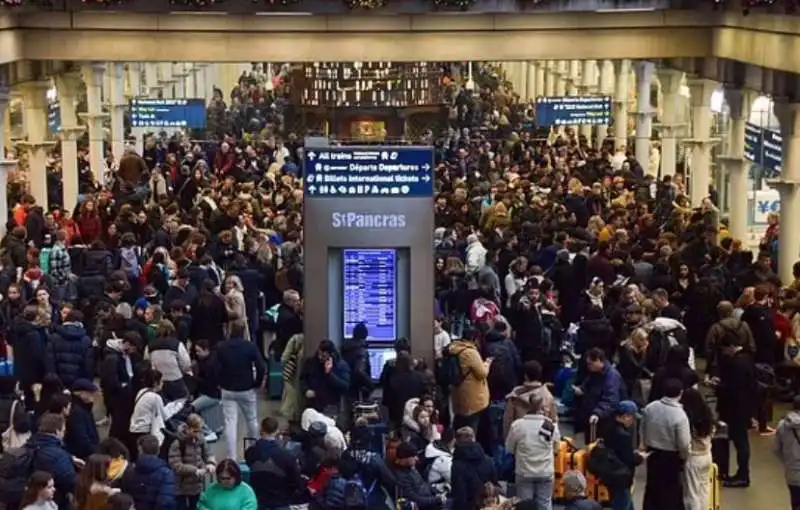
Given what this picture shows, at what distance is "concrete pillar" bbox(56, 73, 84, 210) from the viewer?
37781 millimetres

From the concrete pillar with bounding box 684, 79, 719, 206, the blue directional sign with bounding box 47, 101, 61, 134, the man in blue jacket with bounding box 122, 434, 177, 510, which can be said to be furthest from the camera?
the blue directional sign with bounding box 47, 101, 61, 134

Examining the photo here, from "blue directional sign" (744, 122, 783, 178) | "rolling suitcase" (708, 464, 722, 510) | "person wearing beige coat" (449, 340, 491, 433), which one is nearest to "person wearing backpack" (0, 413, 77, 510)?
"person wearing beige coat" (449, 340, 491, 433)

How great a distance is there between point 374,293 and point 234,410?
9.32 ft

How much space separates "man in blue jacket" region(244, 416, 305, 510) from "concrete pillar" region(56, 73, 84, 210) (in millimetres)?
22754

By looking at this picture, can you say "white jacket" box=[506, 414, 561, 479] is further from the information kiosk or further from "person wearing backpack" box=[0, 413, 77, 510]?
the information kiosk

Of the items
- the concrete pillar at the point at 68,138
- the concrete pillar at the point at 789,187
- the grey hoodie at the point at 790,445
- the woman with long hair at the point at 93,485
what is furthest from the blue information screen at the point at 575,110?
the woman with long hair at the point at 93,485

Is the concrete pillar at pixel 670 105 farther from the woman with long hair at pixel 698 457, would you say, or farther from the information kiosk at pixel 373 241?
the woman with long hair at pixel 698 457

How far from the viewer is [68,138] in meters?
38.0

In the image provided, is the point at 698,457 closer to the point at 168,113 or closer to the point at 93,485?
the point at 93,485

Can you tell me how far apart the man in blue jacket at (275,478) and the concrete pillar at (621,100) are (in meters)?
28.4

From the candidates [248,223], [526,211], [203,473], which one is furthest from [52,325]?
[526,211]

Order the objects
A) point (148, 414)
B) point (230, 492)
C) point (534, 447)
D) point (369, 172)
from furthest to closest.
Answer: point (369, 172) < point (148, 414) < point (534, 447) < point (230, 492)

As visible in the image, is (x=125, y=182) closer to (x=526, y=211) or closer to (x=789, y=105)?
(x=526, y=211)

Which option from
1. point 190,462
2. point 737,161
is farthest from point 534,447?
point 737,161
